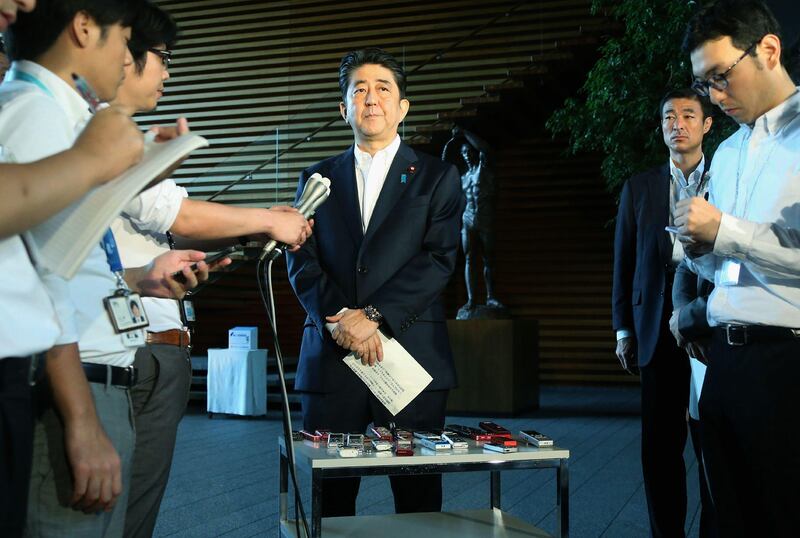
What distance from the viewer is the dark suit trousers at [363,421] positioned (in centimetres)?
236

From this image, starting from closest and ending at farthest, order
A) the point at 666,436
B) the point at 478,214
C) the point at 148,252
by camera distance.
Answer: the point at 148,252
the point at 666,436
the point at 478,214

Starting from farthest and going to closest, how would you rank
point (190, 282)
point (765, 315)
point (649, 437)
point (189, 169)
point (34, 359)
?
point (189, 169), point (649, 437), point (765, 315), point (190, 282), point (34, 359)

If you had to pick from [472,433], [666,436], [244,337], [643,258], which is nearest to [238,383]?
[244,337]

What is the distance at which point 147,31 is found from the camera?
1.45 metres

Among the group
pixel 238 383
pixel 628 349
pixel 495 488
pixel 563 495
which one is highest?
pixel 628 349

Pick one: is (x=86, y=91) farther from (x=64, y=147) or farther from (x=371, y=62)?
(x=371, y=62)

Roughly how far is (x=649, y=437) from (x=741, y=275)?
4.20ft

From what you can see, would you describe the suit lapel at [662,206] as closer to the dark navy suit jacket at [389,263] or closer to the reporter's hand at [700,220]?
the dark navy suit jacket at [389,263]

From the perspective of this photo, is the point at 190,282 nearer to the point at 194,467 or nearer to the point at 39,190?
the point at 39,190

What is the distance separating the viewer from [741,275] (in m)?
1.81

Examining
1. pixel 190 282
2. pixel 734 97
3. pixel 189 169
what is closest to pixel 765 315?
pixel 734 97

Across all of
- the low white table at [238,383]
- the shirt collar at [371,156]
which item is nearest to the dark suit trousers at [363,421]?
the shirt collar at [371,156]

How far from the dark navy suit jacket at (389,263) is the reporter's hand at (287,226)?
767 millimetres

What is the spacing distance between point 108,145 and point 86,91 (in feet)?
0.90
